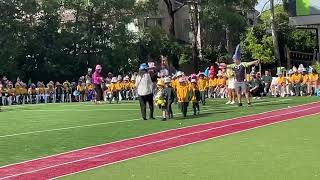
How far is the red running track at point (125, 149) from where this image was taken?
33.4 ft

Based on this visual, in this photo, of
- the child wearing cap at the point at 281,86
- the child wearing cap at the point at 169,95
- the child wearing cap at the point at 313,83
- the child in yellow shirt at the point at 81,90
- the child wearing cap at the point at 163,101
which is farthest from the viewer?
the child in yellow shirt at the point at 81,90

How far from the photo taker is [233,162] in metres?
10.0

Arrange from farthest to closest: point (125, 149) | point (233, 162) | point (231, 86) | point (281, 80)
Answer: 1. point (281, 80)
2. point (231, 86)
3. point (125, 149)
4. point (233, 162)

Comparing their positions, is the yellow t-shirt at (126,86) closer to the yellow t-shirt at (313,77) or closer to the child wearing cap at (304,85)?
the child wearing cap at (304,85)

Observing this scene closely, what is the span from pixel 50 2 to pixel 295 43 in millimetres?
23532

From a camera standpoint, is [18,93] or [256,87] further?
[18,93]

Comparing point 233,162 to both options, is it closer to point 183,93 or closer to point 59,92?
point 183,93

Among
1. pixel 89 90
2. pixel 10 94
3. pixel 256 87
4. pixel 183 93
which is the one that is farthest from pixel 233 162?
pixel 10 94

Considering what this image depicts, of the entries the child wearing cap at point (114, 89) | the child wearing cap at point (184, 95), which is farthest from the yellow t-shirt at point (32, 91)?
the child wearing cap at point (184, 95)

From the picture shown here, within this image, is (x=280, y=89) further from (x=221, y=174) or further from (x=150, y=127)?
(x=221, y=174)

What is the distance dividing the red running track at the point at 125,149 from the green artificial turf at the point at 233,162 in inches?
19.4

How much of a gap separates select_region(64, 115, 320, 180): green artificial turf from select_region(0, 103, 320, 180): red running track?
0.49 meters

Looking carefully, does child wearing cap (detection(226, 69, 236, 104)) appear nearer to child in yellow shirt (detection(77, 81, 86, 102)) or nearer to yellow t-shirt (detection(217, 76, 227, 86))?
yellow t-shirt (detection(217, 76, 227, 86))

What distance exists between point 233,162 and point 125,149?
3.02m
